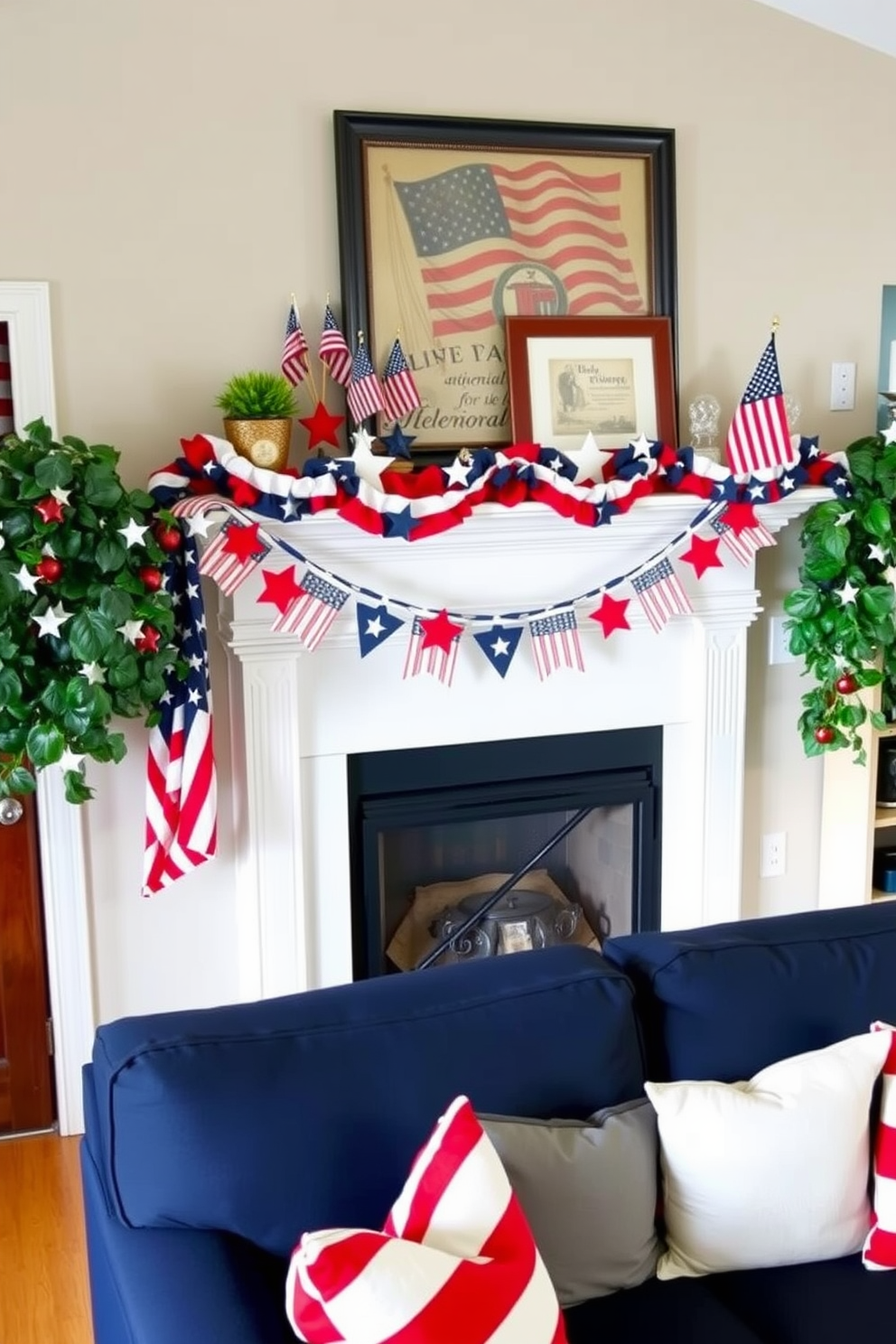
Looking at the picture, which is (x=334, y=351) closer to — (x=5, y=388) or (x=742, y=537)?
(x=5, y=388)

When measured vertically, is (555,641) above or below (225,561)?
below

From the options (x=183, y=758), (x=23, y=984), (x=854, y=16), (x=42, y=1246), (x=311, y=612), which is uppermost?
(x=854, y=16)

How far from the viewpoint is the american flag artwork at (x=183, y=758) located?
2.74m

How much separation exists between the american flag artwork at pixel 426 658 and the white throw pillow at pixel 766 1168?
1325mm

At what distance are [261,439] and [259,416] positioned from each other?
0.05m

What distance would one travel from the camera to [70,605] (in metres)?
2.57

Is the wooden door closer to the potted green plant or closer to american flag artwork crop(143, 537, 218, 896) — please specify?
american flag artwork crop(143, 537, 218, 896)

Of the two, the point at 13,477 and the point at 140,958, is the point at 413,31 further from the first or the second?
the point at 140,958

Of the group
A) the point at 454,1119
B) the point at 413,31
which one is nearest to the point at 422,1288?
the point at 454,1119

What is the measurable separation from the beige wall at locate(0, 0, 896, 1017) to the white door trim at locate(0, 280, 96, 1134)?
4 cm

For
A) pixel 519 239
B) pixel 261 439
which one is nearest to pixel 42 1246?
pixel 261 439

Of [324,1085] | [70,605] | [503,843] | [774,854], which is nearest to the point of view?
[324,1085]

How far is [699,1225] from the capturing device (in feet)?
5.95

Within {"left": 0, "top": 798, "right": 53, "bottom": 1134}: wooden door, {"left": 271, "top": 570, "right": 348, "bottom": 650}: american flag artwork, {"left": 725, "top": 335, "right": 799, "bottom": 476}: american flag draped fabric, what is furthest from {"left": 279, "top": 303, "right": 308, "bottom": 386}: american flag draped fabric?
{"left": 0, "top": 798, "right": 53, "bottom": 1134}: wooden door
